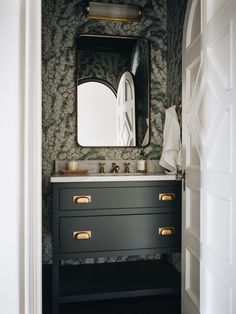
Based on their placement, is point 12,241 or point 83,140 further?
point 83,140

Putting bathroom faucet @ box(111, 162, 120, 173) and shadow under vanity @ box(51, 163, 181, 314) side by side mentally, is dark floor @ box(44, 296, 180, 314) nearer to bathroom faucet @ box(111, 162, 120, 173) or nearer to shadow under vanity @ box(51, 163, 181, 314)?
shadow under vanity @ box(51, 163, 181, 314)

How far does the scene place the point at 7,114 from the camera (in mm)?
852

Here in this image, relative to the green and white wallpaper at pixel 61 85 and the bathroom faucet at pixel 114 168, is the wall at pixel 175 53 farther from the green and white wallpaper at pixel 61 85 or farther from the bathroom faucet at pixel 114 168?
the bathroom faucet at pixel 114 168

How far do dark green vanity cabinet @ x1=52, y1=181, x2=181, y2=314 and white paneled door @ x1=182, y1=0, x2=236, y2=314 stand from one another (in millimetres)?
168

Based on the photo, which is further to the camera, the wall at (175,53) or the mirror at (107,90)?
the mirror at (107,90)

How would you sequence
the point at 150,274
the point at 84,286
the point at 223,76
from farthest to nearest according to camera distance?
the point at 150,274 → the point at 84,286 → the point at 223,76

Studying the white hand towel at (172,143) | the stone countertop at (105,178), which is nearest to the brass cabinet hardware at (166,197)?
the stone countertop at (105,178)

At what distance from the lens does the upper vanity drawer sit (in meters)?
Answer: 1.94

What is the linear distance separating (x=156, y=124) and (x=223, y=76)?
1342 millimetres

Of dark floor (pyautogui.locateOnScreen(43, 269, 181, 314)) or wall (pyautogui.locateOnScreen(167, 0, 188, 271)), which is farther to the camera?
wall (pyautogui.locateOnScreen(167, 0, 188, 271))

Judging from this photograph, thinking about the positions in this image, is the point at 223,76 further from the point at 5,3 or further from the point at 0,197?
the point at 0,197

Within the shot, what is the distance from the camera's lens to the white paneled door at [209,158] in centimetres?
134

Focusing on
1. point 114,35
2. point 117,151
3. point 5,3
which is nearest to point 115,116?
point 117,151

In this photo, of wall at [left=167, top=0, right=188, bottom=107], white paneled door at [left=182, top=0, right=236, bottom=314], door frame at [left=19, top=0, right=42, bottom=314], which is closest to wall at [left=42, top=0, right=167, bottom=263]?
wall at [left=167, top=0, right=188, bottom=107]
